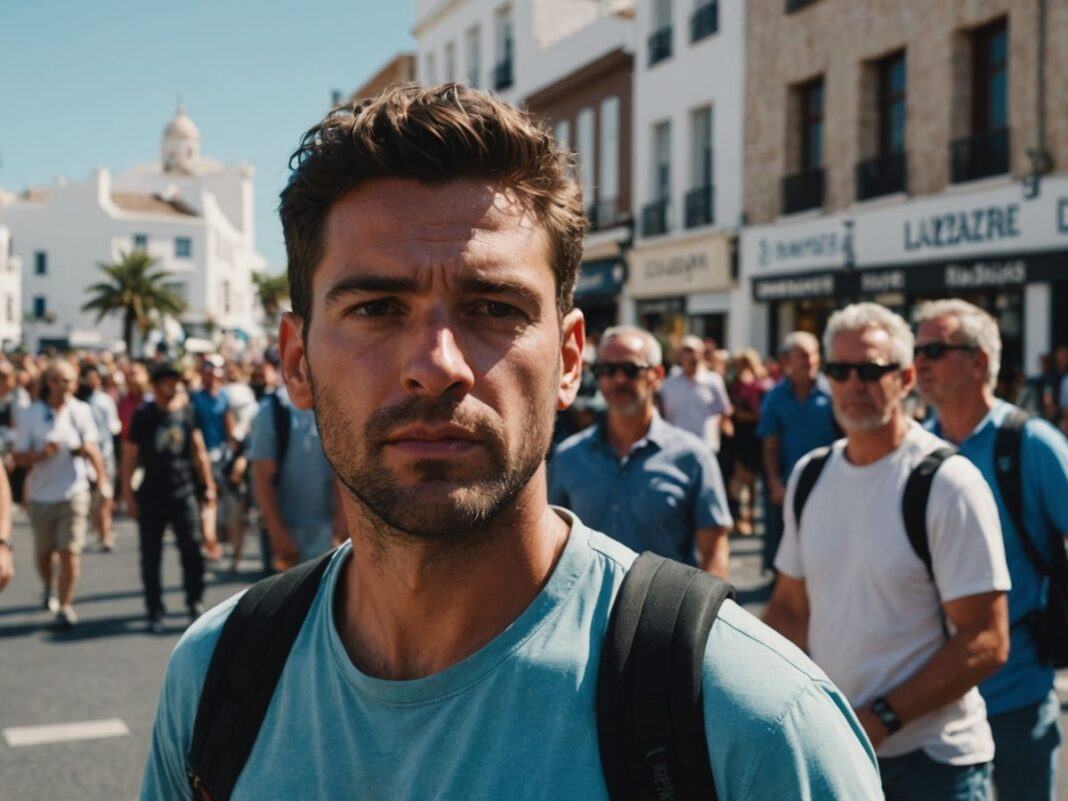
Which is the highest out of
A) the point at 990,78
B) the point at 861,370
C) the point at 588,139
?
the point at 588,139

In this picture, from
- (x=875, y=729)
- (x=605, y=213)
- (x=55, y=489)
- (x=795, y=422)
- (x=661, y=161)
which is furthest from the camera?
(x=605, y=213)

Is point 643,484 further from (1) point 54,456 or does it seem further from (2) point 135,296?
(2) point 135,296

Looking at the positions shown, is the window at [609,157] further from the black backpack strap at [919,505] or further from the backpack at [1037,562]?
the black backpack strap at [919,505]

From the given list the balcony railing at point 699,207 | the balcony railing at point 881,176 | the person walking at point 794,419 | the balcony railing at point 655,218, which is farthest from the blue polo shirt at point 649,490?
the balcony railing at point 655,218

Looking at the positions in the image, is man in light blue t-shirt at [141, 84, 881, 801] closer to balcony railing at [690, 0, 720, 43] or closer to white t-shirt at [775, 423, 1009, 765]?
white t-shirt at [775, 423, 1009, 765]

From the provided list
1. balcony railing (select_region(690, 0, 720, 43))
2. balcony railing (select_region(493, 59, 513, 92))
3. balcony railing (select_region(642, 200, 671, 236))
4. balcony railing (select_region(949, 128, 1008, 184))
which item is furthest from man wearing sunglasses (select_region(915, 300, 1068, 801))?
balcony railing (select_region(493, 59, 513, 92))

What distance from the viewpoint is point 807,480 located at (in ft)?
12.4

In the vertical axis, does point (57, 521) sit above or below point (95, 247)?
below

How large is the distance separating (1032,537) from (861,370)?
2.49 feet

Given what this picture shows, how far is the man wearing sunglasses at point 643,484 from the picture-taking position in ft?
16.6

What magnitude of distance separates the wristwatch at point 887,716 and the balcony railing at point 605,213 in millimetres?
23965

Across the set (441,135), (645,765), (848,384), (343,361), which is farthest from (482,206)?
(848,384)

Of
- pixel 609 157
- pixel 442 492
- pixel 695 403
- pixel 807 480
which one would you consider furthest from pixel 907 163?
pixel 442 492

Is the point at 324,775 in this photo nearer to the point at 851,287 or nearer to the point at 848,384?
the point at 848,384
